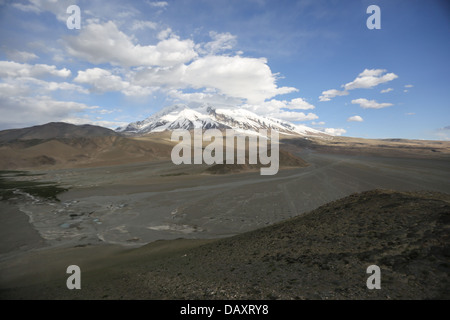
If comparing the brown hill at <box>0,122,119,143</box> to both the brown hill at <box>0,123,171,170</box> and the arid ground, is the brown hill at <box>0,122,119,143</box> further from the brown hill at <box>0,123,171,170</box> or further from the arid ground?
the arid ground

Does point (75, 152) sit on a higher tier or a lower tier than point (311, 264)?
higher

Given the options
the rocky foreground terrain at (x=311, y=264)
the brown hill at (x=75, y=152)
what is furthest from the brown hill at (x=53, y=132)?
the rocky foreground terrain at (x=311, y=264)

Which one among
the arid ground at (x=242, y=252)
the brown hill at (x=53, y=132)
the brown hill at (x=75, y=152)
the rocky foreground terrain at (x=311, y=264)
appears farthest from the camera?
the brown hill at (x=53, y=132)

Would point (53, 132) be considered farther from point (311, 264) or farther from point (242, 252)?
point (311, 264)

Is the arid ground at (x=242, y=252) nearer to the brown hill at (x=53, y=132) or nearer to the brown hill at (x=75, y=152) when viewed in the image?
the brown hill at (x=75, y=152)

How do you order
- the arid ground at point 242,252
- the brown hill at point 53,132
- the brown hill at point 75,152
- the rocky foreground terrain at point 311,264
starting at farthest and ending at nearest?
the brown hill at point 53,132, the brown hill at point 75,152, the arid ground at point 242,252, the rocky foreground terrain at point 311,264

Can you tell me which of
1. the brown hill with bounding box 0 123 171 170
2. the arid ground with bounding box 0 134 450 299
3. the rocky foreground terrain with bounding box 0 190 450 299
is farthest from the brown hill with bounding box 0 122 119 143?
the rocky foreground terrain with bounding box 0 190 450 299

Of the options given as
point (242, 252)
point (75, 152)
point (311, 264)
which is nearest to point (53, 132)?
point (75, 152)

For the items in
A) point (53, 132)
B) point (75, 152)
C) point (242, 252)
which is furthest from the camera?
point (53, 132)

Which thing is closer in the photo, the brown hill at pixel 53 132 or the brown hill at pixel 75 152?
the brown hill at pixel 75 152
